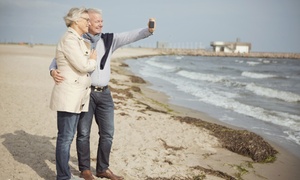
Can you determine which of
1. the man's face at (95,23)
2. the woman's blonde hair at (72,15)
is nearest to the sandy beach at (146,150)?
the man's face at (95,23)

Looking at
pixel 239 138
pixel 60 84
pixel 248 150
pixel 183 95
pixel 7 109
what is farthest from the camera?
pixel 183 95

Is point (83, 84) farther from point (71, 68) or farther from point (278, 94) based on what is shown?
point (278, 94)

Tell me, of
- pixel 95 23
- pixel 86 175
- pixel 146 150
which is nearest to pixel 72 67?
pixel 95 23

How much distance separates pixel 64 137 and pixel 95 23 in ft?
4.87

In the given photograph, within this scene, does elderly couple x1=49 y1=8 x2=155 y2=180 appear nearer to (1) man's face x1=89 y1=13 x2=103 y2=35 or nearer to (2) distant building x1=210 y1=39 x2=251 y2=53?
(1) man's face x1=89 y1=13 x2=103 y2=35

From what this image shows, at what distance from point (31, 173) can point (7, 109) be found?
4.24 metres

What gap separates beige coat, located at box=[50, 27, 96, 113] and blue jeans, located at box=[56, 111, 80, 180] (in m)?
0.15

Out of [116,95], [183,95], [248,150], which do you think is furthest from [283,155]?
[183,95]

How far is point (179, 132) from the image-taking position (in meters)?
6.80

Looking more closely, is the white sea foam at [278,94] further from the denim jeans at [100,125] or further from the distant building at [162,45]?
the distant building at [162,45]

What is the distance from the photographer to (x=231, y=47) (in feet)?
356

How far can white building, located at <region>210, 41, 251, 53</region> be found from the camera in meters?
108

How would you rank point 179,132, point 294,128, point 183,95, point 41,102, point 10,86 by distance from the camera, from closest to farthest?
1. point 179,132
2. point 294,128
3. point 41,102
4. point 10,86
5. point 183,95

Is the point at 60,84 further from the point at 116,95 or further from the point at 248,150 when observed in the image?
the point at 116,95
